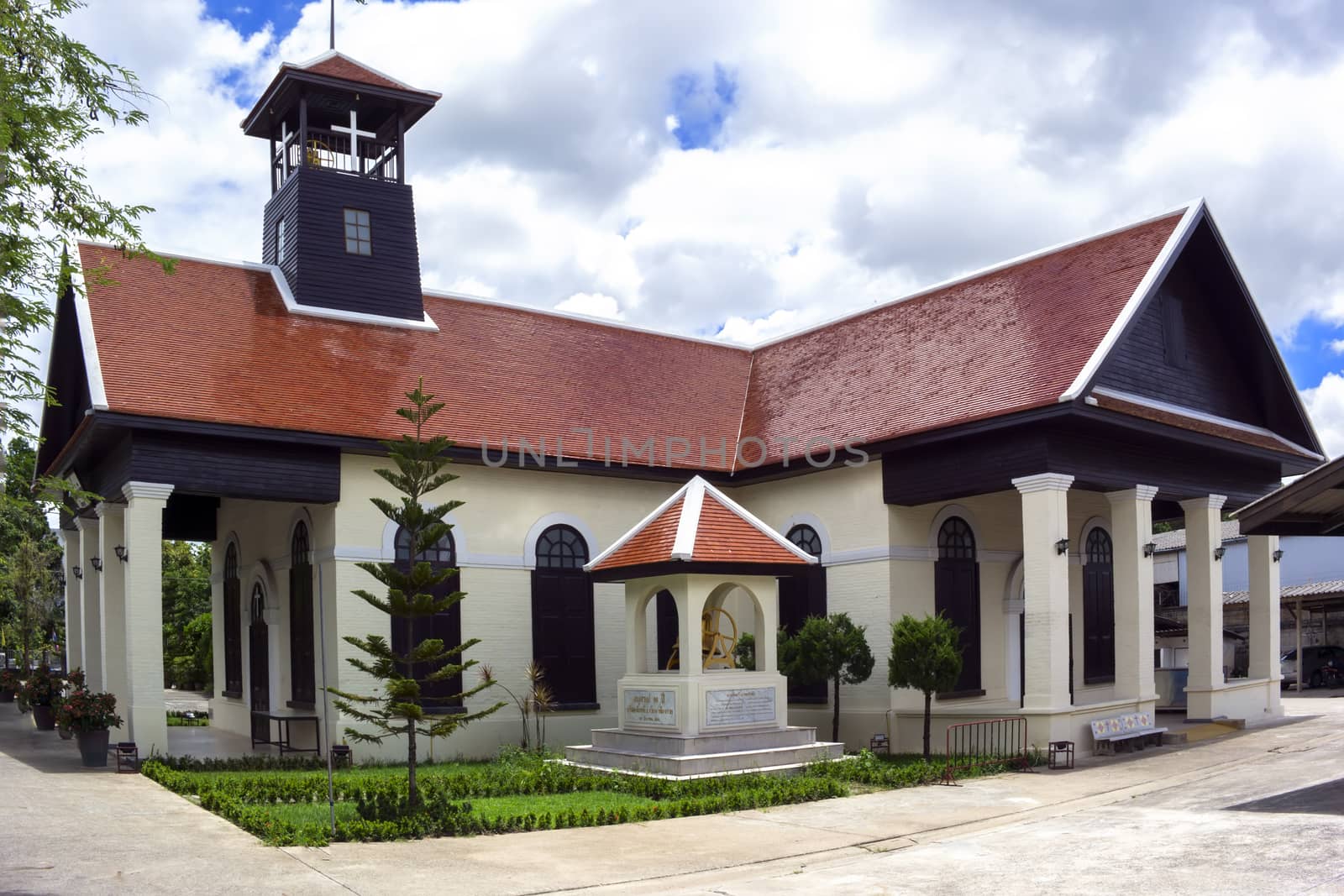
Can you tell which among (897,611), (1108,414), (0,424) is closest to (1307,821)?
(1108,414)

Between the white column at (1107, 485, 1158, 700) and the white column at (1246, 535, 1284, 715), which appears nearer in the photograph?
the white column at (1107, 485, 1158, 700)

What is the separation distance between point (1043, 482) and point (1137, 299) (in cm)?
381

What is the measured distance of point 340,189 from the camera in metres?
28.0

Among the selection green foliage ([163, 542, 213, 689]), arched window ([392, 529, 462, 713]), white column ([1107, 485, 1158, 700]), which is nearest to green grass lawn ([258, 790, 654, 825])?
arched window ([392, 529, 462, 713])

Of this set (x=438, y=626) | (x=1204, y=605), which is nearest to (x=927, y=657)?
(x=1204, y=605)

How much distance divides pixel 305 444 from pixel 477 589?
4343 millimetres

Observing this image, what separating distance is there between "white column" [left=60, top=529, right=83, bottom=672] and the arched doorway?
498 centimetres

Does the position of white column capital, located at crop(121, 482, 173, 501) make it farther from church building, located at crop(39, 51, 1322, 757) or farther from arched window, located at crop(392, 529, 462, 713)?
arched window, located at crop(392, 529, 462, 713)

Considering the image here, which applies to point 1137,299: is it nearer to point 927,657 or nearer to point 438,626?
point 927,657

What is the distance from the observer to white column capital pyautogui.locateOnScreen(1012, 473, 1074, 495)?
2144 cm

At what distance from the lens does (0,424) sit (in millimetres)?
12156

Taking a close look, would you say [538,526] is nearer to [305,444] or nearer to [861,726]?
[305,444]

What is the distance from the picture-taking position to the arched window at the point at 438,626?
75.5 feet

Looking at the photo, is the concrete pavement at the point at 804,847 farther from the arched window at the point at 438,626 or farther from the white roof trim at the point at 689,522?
the arched window at the point at 438,626
